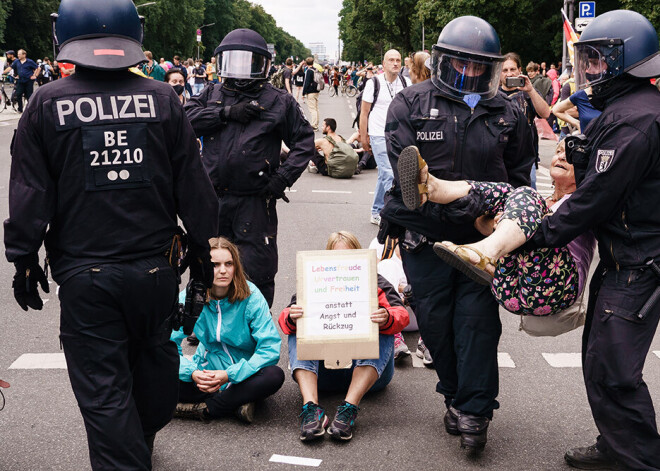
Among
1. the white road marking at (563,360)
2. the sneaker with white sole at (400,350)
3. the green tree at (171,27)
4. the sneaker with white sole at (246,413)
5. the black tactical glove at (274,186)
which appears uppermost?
→ the black tactical glove at (274,186)

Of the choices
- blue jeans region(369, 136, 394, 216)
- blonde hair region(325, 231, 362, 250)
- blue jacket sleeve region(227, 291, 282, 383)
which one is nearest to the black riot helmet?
blonde hair region(325, 231, 362, 250)

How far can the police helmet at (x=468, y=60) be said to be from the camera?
153 inches

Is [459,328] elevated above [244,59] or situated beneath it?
situated beneath

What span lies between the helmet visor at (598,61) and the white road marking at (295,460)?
210cm

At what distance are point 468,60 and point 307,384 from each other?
6.01ft

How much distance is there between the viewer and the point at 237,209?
17.0 ft

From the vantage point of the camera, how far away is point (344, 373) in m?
4.67

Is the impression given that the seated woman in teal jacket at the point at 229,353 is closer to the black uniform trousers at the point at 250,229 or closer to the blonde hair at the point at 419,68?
the black uniform trousers at the point at 250,229

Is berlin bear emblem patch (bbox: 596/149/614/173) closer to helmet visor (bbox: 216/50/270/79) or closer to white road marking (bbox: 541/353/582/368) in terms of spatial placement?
white road marking (bbox: 541/353/582/368)

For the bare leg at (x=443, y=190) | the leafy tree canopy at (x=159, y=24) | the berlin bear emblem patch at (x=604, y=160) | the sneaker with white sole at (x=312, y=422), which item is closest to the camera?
the berlin bear emblem patch at (x=604, y=160)

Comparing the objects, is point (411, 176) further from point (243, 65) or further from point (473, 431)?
point (243, 65)

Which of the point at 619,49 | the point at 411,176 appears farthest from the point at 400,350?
the point at 619,49

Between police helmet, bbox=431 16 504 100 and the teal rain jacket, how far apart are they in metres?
1.56

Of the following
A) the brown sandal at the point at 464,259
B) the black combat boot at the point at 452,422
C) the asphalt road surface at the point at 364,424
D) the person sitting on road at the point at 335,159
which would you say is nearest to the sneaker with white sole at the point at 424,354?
the asphalt road surface at the point at 364,424
